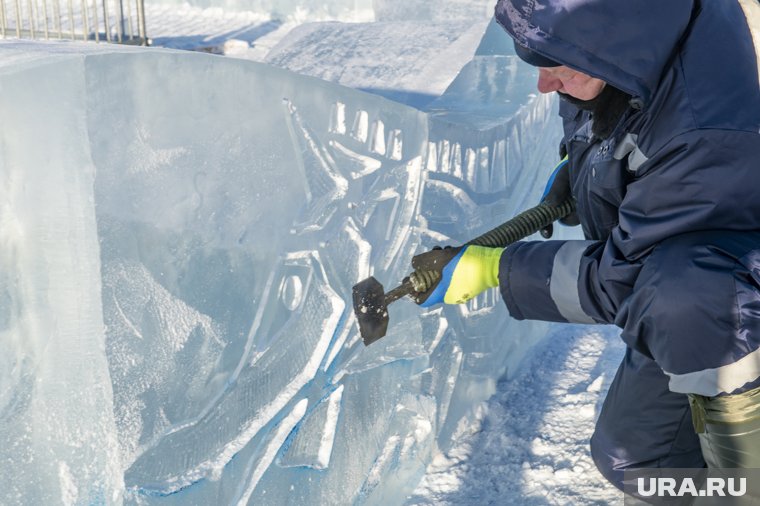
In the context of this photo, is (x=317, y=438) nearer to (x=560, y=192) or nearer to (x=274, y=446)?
(x=274, y=446)

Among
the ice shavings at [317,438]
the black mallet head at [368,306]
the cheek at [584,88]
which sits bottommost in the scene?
the ice shavings at [317,438]

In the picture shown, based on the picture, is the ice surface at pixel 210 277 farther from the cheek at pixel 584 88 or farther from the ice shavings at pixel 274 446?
the cheek at pixel 584 88

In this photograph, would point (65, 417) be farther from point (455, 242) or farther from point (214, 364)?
point (455, 242)

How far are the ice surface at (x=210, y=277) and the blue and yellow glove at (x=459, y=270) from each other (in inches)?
8.7

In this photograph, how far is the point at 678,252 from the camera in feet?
4.70

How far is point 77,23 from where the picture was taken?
6766mm

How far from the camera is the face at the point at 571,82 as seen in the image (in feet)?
5.24

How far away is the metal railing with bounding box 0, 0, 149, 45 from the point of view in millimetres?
5871

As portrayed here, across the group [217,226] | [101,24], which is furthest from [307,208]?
[101,24]

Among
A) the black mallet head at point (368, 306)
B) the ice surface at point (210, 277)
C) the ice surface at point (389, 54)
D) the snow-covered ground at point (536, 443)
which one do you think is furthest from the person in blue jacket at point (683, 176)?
the ice surface at point (389, 54)

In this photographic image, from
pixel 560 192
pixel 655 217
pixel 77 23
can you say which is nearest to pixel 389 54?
pixel 560 192

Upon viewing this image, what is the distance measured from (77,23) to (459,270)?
586cm

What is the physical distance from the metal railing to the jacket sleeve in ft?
15.3

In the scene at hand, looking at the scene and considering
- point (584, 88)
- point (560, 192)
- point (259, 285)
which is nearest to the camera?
point (584, 88)
